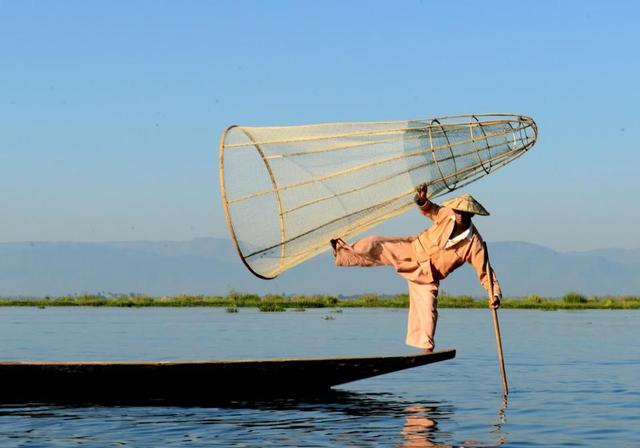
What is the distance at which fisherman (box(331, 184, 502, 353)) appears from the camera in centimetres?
1054

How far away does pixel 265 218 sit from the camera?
9.93 metres

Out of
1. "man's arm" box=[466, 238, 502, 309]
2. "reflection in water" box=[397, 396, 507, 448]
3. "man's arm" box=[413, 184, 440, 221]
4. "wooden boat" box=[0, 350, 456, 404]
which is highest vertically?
"man's arm" box=[413, 184, 440, 221]

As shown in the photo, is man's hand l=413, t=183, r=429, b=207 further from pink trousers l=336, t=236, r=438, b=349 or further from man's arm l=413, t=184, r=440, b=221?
pink trousers l=336, t=236, r=438, b=349

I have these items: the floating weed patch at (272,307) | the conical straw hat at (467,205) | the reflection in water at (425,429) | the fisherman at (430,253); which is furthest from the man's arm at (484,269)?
the floating weed patch at (272,307)

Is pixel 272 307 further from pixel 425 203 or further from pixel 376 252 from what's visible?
pixel 425 203

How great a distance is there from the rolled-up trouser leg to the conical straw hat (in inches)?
38.0

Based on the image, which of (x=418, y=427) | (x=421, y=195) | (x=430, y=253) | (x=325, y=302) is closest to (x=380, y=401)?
(x=418, y=427)

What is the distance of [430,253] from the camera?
10.9 m

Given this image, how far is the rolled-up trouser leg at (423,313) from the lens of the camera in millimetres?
11016

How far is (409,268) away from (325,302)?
3272cm

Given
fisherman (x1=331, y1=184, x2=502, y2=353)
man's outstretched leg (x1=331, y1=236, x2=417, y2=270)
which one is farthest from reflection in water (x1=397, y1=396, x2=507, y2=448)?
man's outstretched leg (x1=331, y1=236, x2=417, y2=270)

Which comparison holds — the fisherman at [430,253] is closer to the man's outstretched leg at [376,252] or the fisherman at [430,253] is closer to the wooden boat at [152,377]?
the man's outstretched leg at [376,252]

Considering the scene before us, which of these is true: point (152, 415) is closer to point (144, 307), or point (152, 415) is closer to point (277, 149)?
point (277, 149)

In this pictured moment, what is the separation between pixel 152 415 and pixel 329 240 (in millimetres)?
2630
